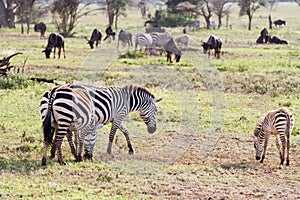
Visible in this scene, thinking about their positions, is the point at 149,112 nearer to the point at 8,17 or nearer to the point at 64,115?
the point at 64,115

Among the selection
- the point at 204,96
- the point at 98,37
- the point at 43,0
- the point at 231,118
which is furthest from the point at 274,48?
the point at 43,0

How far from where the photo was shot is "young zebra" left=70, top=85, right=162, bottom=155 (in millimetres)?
9580

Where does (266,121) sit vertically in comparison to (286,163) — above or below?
above

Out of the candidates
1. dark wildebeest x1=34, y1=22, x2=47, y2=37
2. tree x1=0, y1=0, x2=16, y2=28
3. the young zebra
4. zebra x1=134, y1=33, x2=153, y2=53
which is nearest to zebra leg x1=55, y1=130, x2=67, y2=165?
the young zebra

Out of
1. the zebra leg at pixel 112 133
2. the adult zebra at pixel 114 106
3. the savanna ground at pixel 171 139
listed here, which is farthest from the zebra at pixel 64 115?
the zebra leg at pixel 112 133

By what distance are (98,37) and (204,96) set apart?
15.9 metres

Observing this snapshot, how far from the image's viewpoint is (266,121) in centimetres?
968

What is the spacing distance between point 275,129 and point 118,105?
2.63m

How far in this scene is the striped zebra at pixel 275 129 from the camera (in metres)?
9.44

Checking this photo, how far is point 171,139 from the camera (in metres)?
11.4

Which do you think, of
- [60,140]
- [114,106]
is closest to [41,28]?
[114,106]

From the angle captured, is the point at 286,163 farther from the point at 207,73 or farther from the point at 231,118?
the point at 207,73

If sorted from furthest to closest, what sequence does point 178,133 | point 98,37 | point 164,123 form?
point 98,37 < point 164,123 < point 178,133

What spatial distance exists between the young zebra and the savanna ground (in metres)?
0.41
